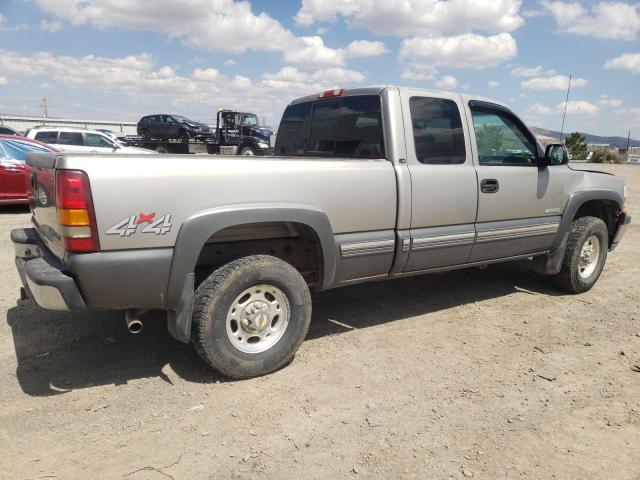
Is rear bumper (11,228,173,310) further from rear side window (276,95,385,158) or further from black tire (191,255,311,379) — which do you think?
rear side window (276,95,385,158)

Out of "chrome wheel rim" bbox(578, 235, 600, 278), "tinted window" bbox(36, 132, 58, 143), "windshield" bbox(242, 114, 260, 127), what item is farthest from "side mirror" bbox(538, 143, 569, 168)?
"windshield" bbox(242, 114, 260, 127)

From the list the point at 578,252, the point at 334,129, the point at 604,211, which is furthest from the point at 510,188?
the point at 604,211

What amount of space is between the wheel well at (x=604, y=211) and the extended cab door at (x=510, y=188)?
2.26ft

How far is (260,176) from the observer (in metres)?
3.06

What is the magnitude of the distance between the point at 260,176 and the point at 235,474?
1692mm

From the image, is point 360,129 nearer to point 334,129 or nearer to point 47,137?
point 334,129

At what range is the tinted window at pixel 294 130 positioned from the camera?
471cm

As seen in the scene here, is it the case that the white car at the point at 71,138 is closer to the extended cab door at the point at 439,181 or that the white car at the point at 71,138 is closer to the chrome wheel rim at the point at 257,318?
the extended cab door at the point at 439,181

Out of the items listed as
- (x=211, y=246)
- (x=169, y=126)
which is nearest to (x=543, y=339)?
(x=211, y=246)

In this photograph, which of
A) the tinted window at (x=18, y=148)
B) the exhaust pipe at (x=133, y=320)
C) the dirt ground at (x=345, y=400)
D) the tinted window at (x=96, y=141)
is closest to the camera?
the dirt ground at (x=345, y=400)

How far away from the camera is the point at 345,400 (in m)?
3.03

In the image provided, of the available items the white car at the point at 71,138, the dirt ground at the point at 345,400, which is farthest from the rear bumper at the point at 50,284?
the white car at the point at 71,138

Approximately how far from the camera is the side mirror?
454 centimetres

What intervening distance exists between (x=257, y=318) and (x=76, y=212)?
1281 mm
